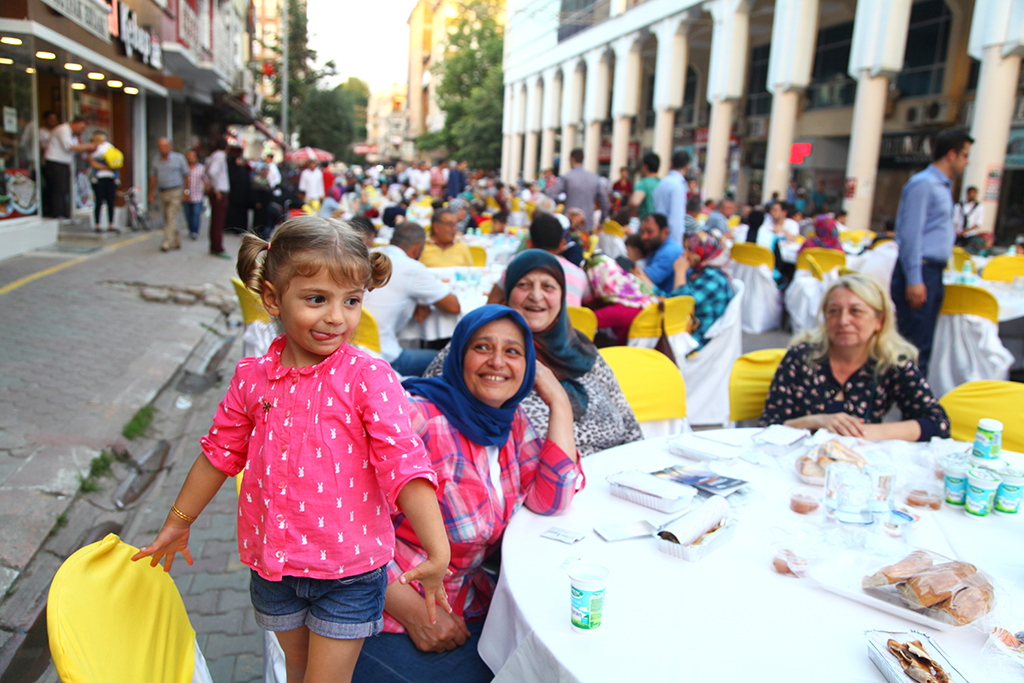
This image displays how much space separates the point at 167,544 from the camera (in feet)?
5.44

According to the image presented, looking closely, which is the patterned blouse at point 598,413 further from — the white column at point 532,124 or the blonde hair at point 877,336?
the white column at point 532,124

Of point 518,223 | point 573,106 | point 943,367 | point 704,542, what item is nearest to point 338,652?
point 704,542

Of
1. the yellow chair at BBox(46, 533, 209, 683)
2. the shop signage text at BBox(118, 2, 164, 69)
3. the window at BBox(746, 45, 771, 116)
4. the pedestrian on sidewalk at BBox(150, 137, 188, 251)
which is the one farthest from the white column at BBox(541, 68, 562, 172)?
the yellow chair at BBox(46, 533, 209, 683)

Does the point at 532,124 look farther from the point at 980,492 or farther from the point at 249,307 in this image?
the point at 980,492

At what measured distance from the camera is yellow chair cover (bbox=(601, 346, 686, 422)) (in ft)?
10.9

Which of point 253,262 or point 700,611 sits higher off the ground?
point 253,262

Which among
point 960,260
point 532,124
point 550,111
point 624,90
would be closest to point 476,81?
point 532,124

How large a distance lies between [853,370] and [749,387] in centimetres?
45

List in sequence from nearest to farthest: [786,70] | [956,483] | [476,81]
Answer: [956,483], [786,70], [476,81]

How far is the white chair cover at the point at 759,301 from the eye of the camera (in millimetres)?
8750

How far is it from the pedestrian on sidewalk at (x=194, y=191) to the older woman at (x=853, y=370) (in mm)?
12419

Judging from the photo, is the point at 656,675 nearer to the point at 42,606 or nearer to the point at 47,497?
the point at 42,606

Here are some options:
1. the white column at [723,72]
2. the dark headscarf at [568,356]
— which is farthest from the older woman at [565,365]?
the white column at [723,72]

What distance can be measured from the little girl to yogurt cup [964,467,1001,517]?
1582mm
